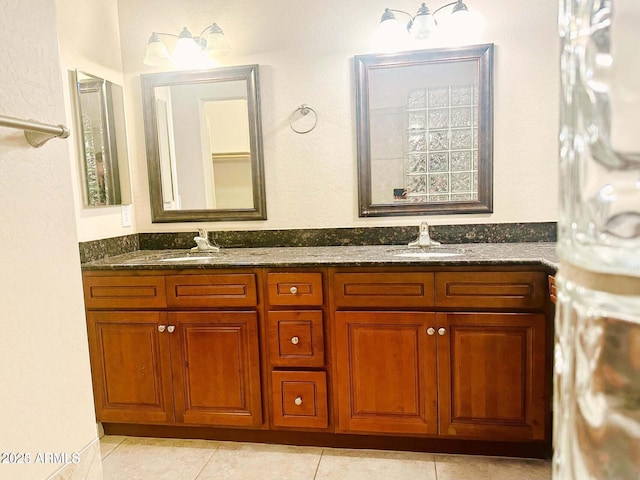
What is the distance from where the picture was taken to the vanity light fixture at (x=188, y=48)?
2436 mm

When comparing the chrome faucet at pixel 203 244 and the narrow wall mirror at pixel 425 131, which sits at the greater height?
the narrow wall mirror at pixel 425 131

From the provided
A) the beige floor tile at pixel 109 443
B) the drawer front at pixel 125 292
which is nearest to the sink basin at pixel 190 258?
the drawer front at pixel 125 292

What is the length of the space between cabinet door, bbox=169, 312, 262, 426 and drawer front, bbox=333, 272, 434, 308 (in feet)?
1.44

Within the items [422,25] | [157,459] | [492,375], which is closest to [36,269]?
[157,459]

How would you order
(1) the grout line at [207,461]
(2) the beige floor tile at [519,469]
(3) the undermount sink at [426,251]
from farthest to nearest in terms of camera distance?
(3) the undermount sink at [426,251] < (1) the grout line at [207,461] < (2) the beige floor tile at [519,469]

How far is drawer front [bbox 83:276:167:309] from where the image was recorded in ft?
7.00

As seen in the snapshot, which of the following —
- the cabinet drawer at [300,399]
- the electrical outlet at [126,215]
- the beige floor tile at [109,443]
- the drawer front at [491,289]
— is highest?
the electrical outlet at [126,215]

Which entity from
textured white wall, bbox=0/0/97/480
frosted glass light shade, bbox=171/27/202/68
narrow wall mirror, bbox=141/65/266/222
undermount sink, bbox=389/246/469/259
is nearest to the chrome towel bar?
textured white wall, bbox=0/0/97/480

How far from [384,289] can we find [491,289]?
45cm

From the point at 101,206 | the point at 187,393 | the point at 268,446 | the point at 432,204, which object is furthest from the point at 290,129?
the point at 268,446

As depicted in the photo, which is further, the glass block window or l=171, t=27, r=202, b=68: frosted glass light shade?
l=171, t=27, r=202, b=68: frosted glass light shade

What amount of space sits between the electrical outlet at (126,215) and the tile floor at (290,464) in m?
1.20

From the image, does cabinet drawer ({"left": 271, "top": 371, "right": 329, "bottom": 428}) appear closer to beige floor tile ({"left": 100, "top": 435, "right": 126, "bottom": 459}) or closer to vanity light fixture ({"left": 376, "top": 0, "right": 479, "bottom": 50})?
beige floor tile ({"left": 100, "top": 435, "right": 126, "bottom": 459})

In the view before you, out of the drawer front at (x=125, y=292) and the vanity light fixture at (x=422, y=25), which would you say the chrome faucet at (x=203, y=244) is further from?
the vanity light fixture at (x=422, y=25)
